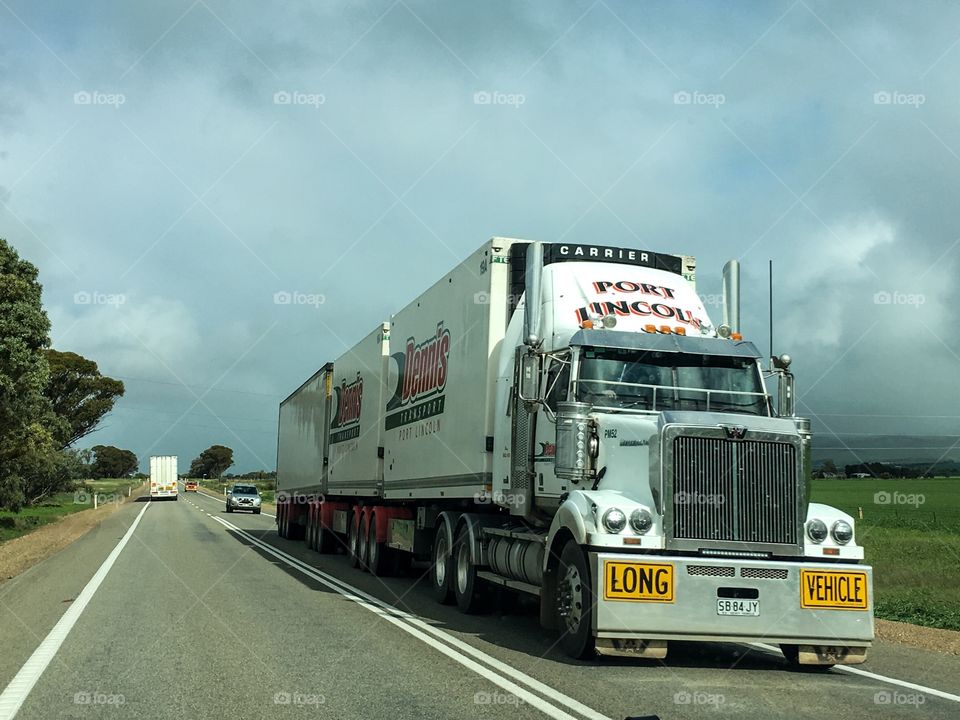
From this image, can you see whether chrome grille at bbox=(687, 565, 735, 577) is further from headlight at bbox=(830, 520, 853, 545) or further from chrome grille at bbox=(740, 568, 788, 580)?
headlight at bbox=(830, 520, 853, 545)

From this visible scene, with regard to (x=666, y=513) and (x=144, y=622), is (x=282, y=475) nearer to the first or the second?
(x=144, y=622)

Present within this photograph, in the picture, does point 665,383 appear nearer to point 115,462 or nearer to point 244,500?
point 244,500

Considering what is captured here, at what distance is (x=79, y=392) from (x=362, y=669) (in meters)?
62.5

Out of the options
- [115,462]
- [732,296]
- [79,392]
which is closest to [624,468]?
[732,296]

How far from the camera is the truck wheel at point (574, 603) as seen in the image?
8.64 metres

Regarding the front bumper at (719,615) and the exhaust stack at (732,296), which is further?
the exhaust stack at (732,296)

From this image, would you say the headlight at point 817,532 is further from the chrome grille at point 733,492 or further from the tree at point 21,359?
the tree at point 21,359

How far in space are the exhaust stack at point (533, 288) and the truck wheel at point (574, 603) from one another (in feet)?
7.89

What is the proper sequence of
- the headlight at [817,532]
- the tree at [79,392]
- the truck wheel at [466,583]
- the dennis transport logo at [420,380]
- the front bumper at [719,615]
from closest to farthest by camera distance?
the front bumper at [719,615]
the headlight at [817,532]
the truck wheel at [466,583]
the dennis transport logo at [420,380]
the tree at [79,392]

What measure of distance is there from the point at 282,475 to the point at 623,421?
81.9ft

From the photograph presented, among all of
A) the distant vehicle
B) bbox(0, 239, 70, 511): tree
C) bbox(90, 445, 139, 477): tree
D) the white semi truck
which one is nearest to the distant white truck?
the distant vehicle

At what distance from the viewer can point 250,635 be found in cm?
1002

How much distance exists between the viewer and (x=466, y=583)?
12477mm

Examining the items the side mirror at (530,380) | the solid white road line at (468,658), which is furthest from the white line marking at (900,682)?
the side mirror at (530,380)
